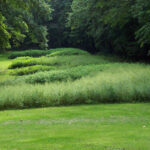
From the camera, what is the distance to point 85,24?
110 ft

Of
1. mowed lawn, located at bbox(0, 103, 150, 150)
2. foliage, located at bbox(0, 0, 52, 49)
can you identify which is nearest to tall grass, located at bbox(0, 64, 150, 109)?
mowed lawn, located at bbox(0, 103, 150, 150)

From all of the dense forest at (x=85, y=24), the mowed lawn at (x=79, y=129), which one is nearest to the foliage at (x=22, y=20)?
the dense forest at (x=85, y=24)

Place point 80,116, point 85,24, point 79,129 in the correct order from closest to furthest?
point 79,129, point 80,116, point 85,24

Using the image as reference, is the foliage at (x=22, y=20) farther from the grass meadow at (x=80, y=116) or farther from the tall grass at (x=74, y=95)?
the grass meadow at (x=80, y=116)

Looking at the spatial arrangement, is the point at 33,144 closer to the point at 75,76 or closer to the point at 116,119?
the point at 116,119

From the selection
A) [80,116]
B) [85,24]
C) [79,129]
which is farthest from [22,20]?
[85,24]

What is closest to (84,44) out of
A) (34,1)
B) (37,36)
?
(37,36)

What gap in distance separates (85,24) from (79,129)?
28.7 metres

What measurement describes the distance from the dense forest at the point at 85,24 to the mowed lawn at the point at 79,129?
23.2ft

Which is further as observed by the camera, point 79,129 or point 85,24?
point 85,24

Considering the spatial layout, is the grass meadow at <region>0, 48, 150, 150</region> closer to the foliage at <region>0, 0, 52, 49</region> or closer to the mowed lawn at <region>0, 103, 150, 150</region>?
the mowed lawn at <region>0, 103, 150, 150</region>

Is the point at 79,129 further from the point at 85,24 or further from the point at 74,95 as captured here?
the point at 85,24

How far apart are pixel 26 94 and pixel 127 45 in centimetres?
2718

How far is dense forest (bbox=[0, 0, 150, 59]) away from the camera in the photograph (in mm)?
14511
